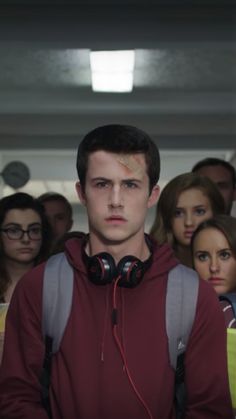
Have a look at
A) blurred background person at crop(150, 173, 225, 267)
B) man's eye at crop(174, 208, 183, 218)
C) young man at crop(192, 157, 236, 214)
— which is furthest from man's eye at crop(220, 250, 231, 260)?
young man at crop(192, 157, 236, 214)

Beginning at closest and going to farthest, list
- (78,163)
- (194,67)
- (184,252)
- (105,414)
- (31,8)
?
1. (105,414)
2. (78,163)
3. (184,252)
4. (31,8)
5. (194,67)

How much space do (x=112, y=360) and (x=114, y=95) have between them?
146 inches

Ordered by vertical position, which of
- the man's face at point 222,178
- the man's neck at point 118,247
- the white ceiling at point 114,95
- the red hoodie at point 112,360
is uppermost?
the white ceiling at point 114,95

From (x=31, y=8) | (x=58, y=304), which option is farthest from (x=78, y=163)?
(x=31, y=8)

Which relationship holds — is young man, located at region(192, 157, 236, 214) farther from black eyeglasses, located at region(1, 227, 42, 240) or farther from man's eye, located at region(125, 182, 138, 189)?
man's eye, located at region(125, 182, 138, 189)

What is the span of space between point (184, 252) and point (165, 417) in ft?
4.84

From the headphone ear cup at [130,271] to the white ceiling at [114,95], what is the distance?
105 inches

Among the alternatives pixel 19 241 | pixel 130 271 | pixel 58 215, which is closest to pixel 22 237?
pixel 19 241

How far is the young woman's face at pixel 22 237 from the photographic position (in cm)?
332

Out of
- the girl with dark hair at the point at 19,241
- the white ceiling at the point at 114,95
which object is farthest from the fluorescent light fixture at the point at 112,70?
the girl with dark hair at the point at 19,241

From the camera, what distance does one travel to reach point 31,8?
407 centimetres

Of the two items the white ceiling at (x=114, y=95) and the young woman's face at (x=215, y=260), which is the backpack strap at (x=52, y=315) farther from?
the white ceiling at (x=114, y=95)

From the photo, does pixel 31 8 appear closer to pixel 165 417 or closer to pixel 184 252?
pixel 184 252

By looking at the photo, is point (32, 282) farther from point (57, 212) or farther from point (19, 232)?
point (57, 212)
